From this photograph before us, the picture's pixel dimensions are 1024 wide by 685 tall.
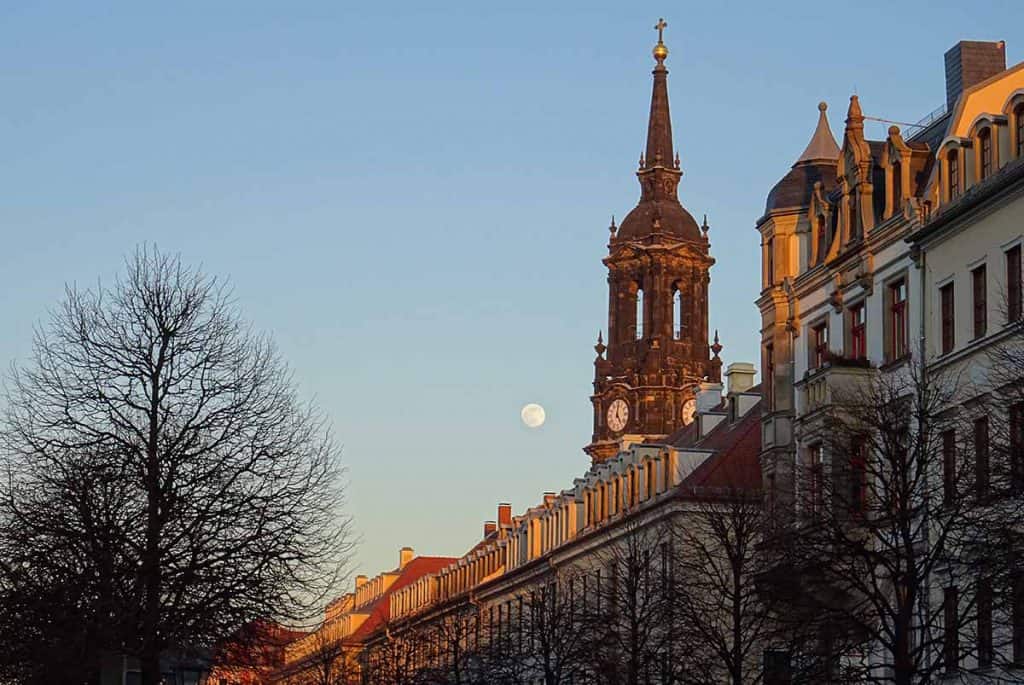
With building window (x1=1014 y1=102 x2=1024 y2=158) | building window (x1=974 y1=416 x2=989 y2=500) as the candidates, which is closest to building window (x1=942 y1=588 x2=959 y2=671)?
building window (x1=974 y1=416 x2=989 y2=500)

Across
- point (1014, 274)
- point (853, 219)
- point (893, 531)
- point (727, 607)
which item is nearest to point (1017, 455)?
point (893, 531)

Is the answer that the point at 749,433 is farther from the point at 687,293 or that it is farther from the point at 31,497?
the point at 687,293

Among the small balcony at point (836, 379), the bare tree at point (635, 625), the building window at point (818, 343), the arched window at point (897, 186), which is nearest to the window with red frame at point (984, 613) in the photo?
the bare tree at point (635, 625)

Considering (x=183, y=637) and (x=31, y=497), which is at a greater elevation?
(x=31, y=497)

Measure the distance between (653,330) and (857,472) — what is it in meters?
101

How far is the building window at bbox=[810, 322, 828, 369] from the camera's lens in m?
65.7

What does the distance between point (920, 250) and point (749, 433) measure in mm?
30610

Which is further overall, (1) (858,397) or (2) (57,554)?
(1) (858,397)

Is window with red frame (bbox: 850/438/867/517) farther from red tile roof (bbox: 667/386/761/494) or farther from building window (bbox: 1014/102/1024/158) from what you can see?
red tile roof (bbox: 667/386/761/494)

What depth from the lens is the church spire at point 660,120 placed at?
158 m

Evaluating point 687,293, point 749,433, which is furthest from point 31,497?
point 687,293

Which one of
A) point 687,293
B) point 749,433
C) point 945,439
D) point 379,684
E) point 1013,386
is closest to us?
point 1013,386

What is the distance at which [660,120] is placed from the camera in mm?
160625

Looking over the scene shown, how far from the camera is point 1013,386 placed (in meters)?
38.6
